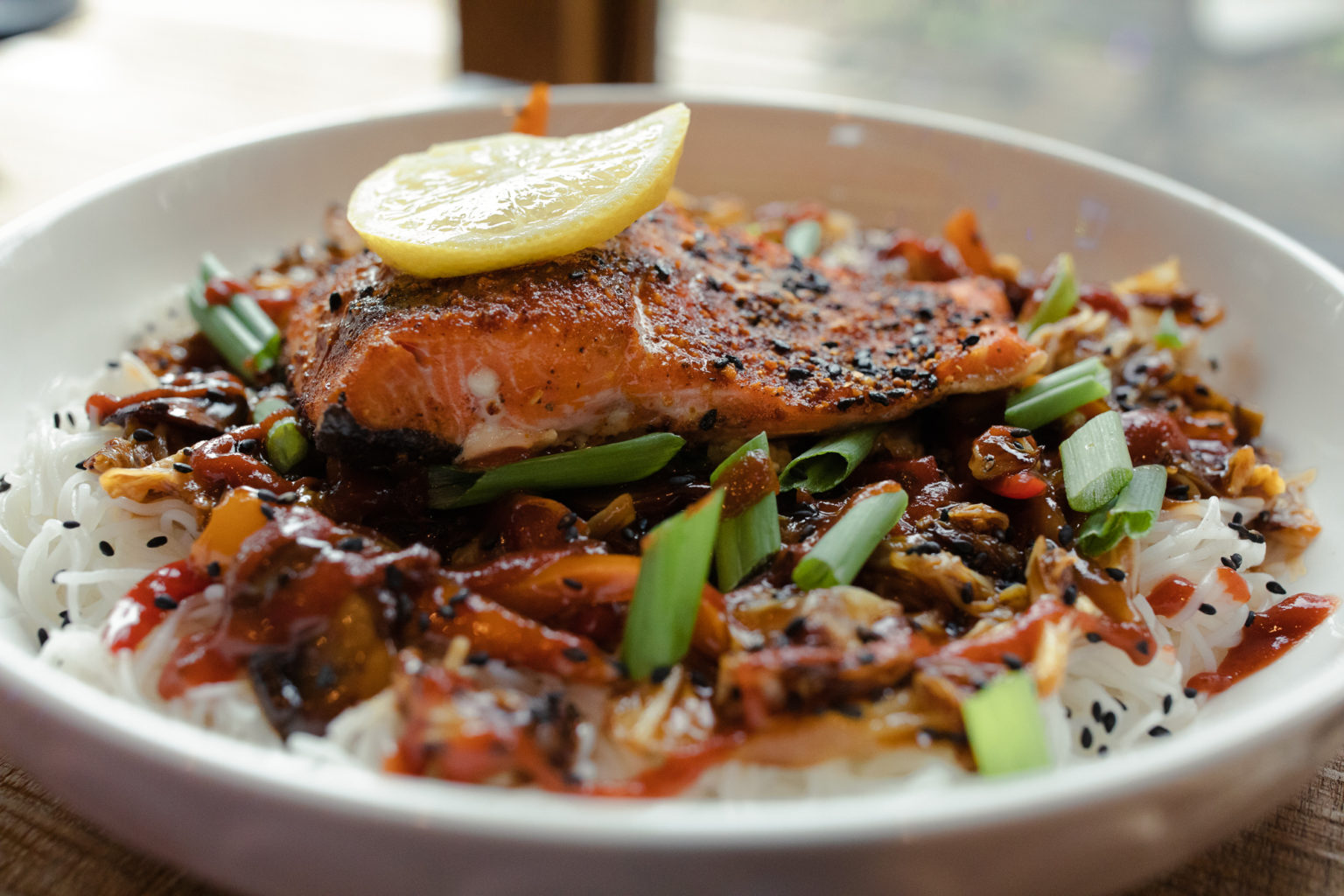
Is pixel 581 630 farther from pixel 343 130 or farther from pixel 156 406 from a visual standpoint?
pixel 343 130

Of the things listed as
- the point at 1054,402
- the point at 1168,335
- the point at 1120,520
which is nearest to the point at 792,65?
the point at 1168,335

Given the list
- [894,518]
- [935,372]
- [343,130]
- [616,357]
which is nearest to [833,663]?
[894,518]

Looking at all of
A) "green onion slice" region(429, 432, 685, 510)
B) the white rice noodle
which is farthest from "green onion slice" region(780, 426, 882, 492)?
the white rice noodle

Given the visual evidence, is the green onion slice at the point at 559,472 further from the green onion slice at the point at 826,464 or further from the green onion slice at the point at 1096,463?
the green onion slice at the point at 1096,463

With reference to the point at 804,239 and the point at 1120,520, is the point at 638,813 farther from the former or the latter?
the point at 804,239

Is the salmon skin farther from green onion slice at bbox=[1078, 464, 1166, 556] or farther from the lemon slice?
green onion slice at bbox=[1078, 464, 1166, 556]
